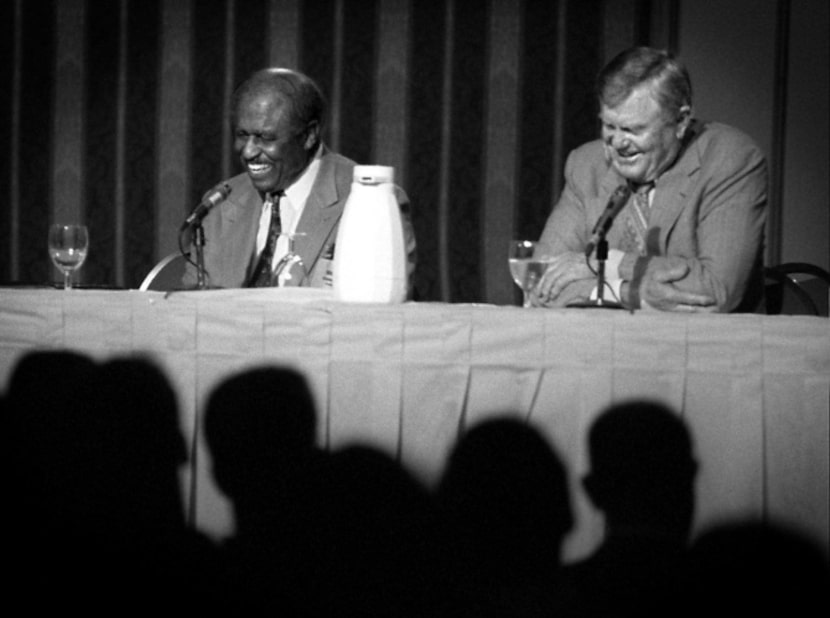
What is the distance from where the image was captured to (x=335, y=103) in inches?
181

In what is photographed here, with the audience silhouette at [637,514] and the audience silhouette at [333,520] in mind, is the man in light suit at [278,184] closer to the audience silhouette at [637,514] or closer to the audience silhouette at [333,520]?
the audience silhouette at [333,520]

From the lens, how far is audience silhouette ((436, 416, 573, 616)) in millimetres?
1567

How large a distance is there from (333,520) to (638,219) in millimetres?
1218

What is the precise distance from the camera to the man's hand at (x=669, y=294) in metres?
2.17

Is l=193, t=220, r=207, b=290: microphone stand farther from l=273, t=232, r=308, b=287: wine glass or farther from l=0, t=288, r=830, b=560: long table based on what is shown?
l=0, t=288, r=830, b=560: long table

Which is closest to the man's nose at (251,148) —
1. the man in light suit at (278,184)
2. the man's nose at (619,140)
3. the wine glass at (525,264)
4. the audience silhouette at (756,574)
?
the man in light suit at (278,184)

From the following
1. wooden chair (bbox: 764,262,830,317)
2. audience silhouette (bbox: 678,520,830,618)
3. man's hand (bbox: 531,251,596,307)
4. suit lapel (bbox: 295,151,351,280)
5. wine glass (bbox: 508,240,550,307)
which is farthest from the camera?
suit lapel (bbox: 295,151,351,280)

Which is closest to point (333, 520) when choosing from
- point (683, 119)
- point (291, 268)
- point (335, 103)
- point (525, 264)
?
point (525, 264)

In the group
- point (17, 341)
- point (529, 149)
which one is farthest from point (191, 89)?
point (17, 341)

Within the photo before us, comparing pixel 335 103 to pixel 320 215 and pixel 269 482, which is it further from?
pixel 269 482

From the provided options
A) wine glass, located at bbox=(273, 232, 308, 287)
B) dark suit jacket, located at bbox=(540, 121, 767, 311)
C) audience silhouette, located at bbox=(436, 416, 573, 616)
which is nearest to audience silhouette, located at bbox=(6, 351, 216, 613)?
audience silhouette, located at bbox=(436, 416, 573, 616)

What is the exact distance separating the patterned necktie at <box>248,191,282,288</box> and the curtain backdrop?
1598 mm

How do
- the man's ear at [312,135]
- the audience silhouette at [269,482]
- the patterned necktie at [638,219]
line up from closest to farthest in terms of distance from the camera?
1. the audience silhouette at [269,482]
2. the patterned necktie at [638,219]
3. the man's ear at [312,135]

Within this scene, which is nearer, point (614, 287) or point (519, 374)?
point (519, 374)
